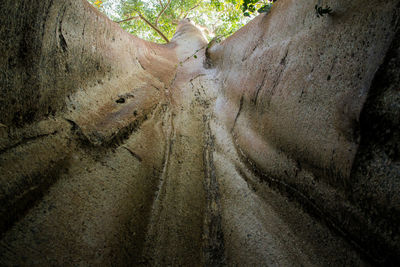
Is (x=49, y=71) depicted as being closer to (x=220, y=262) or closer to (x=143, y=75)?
(x=143, y=75)

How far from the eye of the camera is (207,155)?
1.41 metres

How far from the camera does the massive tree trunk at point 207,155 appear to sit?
27.5 inches

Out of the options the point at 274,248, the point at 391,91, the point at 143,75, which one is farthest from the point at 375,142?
the point at 143,75

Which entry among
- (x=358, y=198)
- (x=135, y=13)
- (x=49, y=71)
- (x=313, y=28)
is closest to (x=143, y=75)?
(x=49, y=71)

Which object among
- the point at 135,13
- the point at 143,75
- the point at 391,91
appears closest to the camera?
the point at 391,91

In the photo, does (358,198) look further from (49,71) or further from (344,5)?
(49,71)

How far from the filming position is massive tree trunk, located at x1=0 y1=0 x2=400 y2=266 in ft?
2.29

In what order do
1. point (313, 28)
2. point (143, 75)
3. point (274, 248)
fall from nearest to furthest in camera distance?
point (274, 248) < point (313, 28) < point (143, 75)

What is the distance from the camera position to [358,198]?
715mm

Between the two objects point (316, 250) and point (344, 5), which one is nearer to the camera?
point (316, 250)

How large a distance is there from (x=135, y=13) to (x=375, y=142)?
7.45 m

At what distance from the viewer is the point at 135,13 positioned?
21.2ft

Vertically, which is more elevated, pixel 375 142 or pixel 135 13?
pixel 135 13

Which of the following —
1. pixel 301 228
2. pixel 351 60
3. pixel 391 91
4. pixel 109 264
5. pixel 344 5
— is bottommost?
pixel 109 264
